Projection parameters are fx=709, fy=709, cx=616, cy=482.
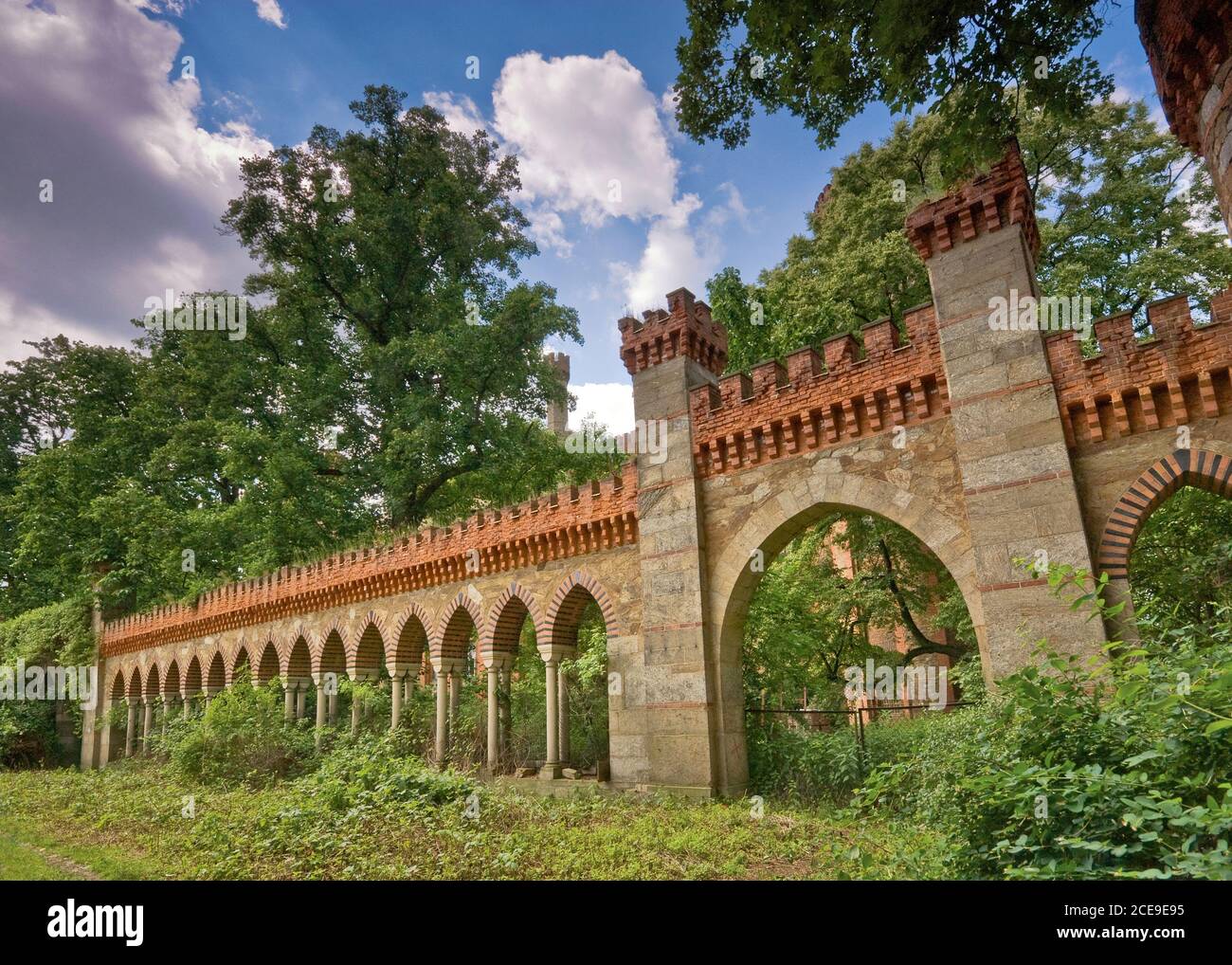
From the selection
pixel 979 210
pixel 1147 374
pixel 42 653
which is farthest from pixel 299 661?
pixel 1147 374

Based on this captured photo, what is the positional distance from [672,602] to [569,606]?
2.47 metres

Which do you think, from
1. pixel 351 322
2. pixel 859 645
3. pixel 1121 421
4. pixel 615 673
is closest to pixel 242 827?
pixel 615 673

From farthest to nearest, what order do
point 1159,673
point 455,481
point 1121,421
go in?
1. point 455,481
2. point 1121,421
3. point 1159,673

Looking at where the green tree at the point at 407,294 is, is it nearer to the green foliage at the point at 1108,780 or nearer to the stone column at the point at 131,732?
the stone column at the point at 131,732

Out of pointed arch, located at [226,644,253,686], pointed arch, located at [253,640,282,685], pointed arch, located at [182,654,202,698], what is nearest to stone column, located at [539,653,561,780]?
pointed arch, located at [253,640,282,685]

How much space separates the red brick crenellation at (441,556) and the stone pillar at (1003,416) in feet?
16.1

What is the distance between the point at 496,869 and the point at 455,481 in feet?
59.0

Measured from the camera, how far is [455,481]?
23.2 meters

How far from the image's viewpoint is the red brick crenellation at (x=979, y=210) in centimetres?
804

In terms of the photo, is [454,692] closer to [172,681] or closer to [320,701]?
[320,701]

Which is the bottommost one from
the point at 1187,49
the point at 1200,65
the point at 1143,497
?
the point at 1143,497

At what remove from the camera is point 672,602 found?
998cm

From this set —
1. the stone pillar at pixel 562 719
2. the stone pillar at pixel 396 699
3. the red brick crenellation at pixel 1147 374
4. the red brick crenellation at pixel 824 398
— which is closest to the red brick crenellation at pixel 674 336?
the red brick crenellation at pixel 824 398

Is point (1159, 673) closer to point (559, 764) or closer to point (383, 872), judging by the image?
point (383, 872)
